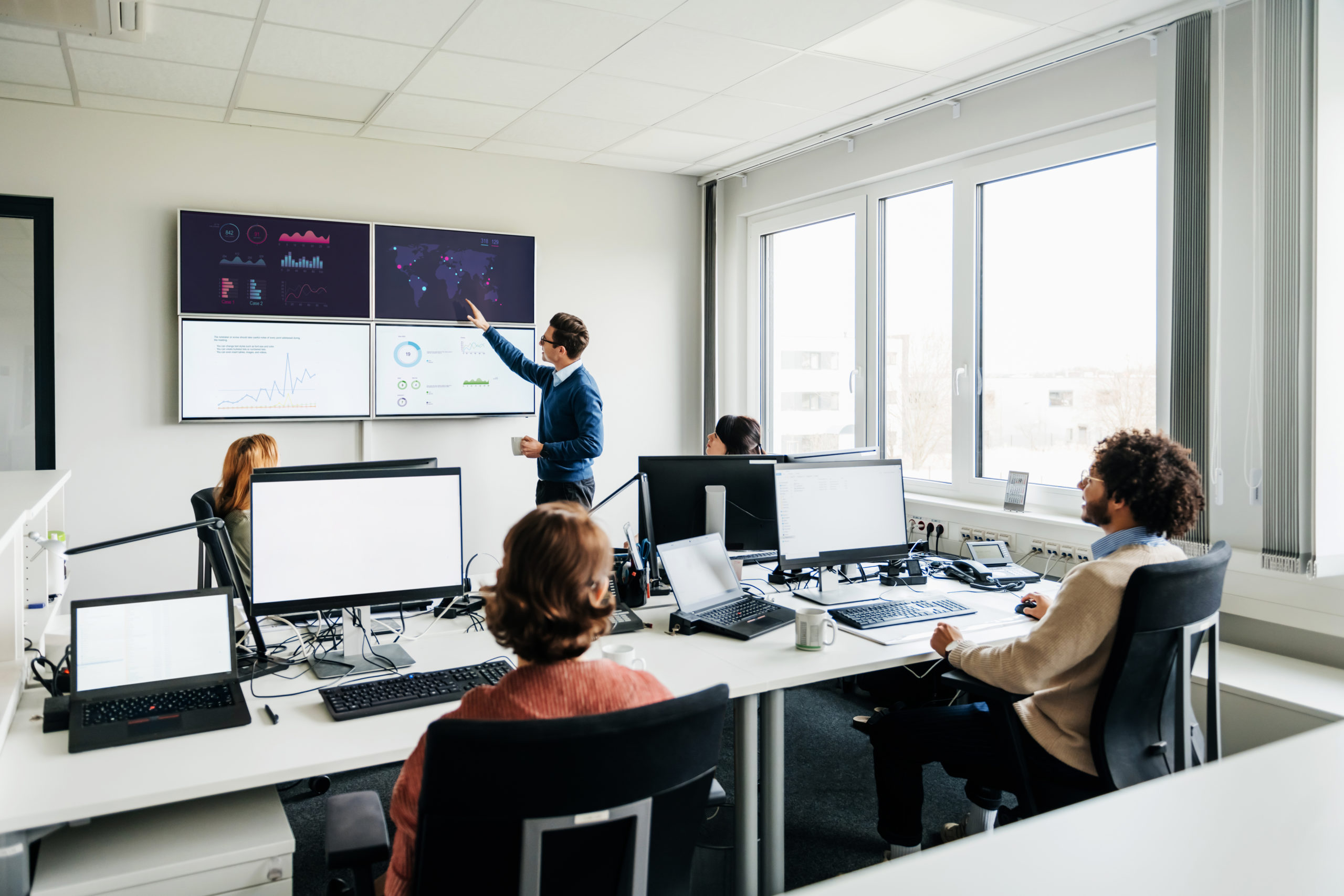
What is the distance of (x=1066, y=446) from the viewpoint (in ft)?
11.8

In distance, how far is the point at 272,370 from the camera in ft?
14.0

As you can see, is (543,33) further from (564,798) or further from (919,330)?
(564,798)

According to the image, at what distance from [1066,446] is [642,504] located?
6.06 feet

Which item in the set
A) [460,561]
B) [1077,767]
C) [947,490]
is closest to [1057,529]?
[947,490]

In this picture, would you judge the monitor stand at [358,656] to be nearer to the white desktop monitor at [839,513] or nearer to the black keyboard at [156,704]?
the black keyboard at [156,704]

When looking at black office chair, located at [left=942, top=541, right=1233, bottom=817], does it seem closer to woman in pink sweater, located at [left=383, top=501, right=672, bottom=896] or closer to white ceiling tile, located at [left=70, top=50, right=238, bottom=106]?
woman in pink sweater, located at [left=383, top=501, right=672, bottom=896]

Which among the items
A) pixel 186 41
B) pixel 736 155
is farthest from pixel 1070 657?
pixel 736 155

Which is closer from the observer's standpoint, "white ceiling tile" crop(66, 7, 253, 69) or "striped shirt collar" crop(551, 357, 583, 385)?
"white ceiling tile" crop(66, 7, 253, 69)

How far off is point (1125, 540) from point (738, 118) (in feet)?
9.14

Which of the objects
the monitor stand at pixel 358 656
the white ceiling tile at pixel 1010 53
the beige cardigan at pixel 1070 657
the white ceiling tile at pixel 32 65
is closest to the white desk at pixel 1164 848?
the beige cardigan at pixel 1070 657

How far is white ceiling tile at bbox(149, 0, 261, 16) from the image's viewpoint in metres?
2.82

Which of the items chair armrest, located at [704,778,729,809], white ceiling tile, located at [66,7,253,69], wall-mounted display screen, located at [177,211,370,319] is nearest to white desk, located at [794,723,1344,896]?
chair armrest, located at [704,778,729,809]

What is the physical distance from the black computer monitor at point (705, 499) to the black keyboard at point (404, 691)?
945 millimetres

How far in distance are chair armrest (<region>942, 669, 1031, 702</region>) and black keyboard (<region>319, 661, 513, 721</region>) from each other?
1.05m
